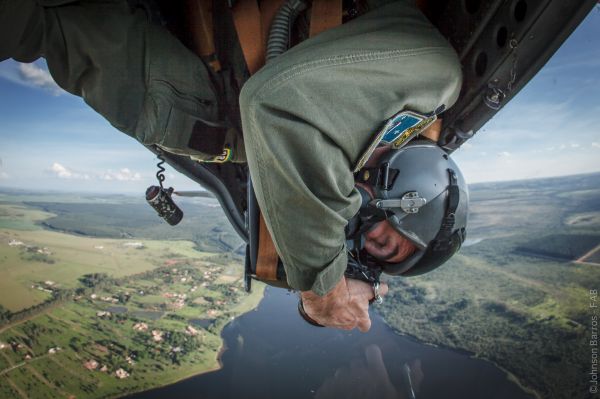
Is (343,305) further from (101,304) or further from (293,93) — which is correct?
(101,304)

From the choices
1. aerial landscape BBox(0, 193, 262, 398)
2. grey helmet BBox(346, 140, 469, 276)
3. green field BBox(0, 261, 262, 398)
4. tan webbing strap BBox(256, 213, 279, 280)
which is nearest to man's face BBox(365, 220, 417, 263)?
grey helmet BBox(346, 140, 469, 276)

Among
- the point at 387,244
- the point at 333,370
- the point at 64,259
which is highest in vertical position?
the point at 387,244

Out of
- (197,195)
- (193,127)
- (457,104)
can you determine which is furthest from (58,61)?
(457,104)

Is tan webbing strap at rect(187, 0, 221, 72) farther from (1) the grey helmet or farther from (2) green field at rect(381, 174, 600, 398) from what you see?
(2) green field at rect(381, 174, 600, 398)

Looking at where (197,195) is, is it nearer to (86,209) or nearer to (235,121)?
(235,121)

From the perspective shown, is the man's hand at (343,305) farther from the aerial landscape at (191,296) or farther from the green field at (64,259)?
the green field at (64,259)

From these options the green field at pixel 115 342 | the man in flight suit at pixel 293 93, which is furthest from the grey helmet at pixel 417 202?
the green field at pixel 115 342

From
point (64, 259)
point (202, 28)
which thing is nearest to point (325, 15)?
point (202, 28)
